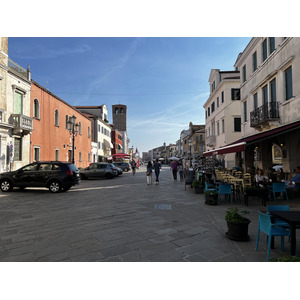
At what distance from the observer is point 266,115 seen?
1256 centimetres

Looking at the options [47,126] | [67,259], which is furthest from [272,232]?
[47,126]

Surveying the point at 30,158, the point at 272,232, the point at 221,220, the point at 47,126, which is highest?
the point at 47,126

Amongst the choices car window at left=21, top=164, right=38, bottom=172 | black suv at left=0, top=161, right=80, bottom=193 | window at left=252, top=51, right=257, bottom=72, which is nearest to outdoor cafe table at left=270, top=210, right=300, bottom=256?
black suv at left=0, top=161, right=80, bottom=193

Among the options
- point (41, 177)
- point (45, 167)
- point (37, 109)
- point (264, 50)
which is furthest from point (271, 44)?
point (37, 109)

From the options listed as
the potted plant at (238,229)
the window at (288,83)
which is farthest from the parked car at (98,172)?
the potted plant at (238,229)

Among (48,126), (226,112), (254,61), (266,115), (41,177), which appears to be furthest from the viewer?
(226,112)

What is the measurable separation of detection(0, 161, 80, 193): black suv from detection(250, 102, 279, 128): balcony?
433 inches

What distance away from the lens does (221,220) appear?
Answer: 6.30 metres

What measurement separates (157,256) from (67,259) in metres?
1.48

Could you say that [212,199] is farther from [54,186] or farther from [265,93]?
[265,93]

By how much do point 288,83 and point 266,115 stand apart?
6.21ft

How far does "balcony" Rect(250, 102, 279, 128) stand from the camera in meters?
12.2

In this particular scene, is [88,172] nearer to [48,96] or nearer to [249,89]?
[48,96]

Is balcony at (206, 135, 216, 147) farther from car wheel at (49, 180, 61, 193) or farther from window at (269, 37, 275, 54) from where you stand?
car wheel at (49, 180, 61, 193)
